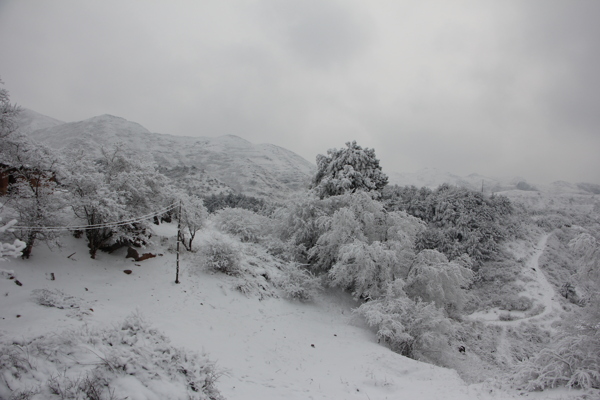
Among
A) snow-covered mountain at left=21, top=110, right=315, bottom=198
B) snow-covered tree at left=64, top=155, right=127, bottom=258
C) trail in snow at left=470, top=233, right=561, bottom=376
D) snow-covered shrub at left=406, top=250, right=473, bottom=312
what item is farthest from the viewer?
snow-covered mountain at left=21, top=110, right=315, bottom=198

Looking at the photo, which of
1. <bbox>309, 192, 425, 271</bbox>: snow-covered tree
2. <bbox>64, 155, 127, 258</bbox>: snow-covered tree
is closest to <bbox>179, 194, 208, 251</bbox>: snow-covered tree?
<bbox>64, 155, 127, 258</bbox>: snow-covered tree

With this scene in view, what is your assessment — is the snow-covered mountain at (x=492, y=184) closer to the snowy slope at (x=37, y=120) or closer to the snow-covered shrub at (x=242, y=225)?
the snow-covered shrub at (x=242, y=225)

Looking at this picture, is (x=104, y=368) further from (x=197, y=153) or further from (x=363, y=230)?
(x=197, y=153)

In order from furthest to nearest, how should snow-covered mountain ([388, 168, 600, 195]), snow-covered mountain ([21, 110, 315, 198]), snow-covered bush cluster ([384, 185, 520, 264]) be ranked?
1. snow-covered mountain ([388, 168, 600, 195])
2. snow-covered mountain ([21, 110, 315, 198])
3. snow-covered bush cluster ([384, 185, 520, 264])

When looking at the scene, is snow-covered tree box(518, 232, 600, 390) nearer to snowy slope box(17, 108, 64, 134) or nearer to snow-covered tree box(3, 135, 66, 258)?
snow-covered tree box(3, 135, 66, 258)

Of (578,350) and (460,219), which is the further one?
(460,219)

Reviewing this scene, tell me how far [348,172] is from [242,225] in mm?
9972

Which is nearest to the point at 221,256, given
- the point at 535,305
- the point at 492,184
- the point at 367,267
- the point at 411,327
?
the point at 367,267

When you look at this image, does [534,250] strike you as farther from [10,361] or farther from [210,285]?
[10,361]

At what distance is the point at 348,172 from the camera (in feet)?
75.9

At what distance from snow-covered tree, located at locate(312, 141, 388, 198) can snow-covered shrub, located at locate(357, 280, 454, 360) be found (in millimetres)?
9535

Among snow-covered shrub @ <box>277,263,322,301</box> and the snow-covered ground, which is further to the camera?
snow-covered shrub @ <box>277,263,322,301</box>

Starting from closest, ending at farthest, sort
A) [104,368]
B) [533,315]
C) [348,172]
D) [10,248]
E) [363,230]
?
[104,368], [10,248], [363,230], [348,172], [533,315]

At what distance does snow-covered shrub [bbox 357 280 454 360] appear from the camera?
1355 cm
